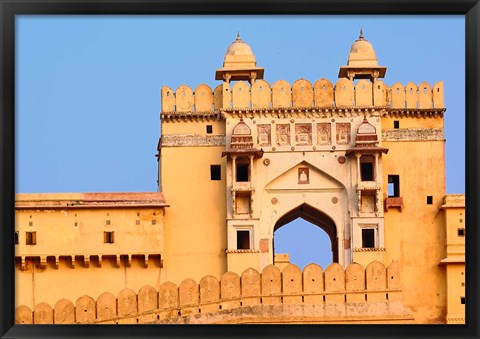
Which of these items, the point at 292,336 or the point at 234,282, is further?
the point at 234,282

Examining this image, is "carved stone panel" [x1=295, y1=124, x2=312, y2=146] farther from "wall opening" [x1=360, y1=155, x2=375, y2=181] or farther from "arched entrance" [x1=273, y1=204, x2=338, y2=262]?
"arched entrance" [x1=273, y1=204, x2=338, y2=262]

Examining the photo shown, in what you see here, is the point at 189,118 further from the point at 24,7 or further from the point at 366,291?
the point at 24,7

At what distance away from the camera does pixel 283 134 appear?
23.6m

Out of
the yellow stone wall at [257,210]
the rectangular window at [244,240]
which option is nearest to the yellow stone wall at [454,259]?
the yellow stone wall at [257,210]

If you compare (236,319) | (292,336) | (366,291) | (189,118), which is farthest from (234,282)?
(292,336)

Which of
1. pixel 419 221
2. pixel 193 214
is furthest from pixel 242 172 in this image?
pixel 419 221

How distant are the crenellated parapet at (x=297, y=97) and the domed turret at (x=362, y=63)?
33 cm

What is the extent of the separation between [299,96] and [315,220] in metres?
2.36

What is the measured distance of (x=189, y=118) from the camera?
Result: 23703mm

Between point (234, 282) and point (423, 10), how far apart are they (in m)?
12.3

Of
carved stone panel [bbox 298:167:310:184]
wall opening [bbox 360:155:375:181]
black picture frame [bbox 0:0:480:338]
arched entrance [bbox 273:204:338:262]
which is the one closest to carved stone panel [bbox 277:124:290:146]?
carved stone panel [bbox 298:167:310:184]

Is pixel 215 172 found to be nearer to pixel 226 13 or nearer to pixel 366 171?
pixel 366 171

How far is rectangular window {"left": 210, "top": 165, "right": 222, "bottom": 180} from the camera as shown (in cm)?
2352

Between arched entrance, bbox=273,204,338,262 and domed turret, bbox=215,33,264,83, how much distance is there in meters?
2.37
